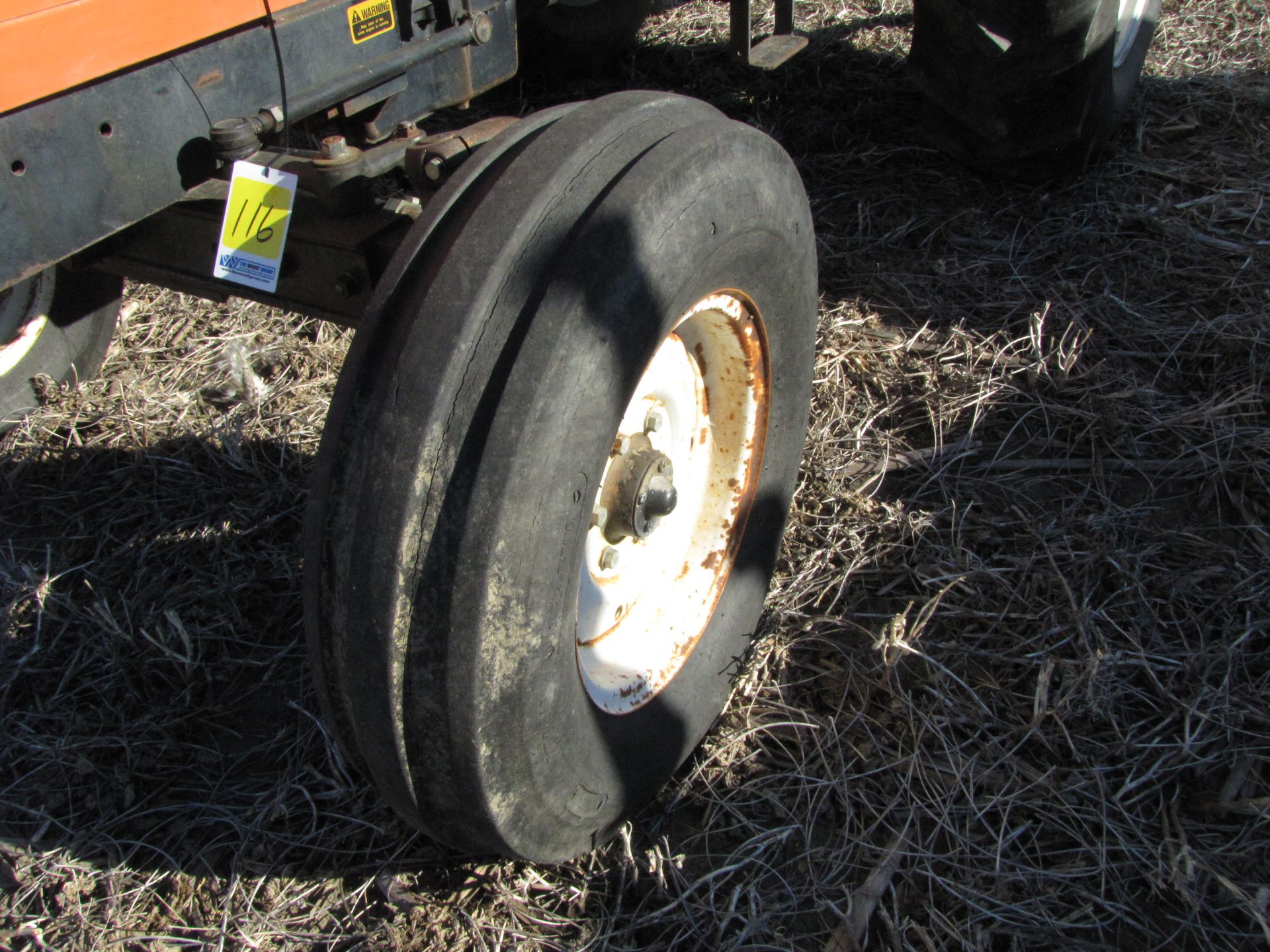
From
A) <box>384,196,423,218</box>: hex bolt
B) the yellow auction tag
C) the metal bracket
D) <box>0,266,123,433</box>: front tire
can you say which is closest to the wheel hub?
<box>384,196,423,218</box>: hex bolt

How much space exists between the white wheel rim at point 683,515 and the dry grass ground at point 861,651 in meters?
0.26

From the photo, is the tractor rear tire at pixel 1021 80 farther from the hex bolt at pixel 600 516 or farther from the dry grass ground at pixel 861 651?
the hex bolt at pixel 600 516

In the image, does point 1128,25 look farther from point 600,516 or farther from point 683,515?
point 600,516

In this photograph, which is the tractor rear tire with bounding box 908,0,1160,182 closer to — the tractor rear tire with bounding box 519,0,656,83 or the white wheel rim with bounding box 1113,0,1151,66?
the white wheel rim with bounding box 1113,0,1151,66

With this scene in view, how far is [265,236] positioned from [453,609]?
0.76 metres

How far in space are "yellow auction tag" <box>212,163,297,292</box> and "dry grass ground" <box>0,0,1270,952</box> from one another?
2.99 ft

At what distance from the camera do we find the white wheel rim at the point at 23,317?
2.63 metres

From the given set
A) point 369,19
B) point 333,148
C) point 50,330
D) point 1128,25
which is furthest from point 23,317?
point 1128,25

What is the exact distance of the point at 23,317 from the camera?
8.81 feet

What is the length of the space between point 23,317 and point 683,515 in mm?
1972

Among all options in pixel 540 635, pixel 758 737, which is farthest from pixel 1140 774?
pixel 540 635

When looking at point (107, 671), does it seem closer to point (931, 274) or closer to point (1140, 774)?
point (1140, 774)

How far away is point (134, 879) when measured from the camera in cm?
183

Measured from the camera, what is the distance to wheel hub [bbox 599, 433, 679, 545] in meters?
1.68
